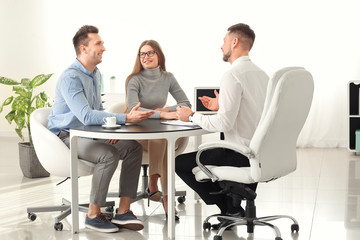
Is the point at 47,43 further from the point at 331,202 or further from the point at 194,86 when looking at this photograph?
the point at 331,202

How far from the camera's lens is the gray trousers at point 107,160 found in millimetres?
3857

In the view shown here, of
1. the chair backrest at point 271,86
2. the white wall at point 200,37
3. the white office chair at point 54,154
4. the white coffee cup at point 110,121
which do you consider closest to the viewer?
the chair backrest at point 271,86

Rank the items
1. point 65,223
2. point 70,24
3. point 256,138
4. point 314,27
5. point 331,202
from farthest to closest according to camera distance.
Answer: point 70,24
point 314,27
point 331,202
point 65,223
point 256,138

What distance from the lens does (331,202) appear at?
4.68 metres

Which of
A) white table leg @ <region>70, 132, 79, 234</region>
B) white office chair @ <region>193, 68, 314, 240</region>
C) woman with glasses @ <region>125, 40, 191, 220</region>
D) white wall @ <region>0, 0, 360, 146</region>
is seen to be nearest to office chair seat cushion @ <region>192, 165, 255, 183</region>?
white office chair @ <region>193, 68, 314, 240</region>

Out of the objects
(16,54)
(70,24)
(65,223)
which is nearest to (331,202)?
(65,223)

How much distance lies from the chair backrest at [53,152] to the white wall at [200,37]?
3.93 m

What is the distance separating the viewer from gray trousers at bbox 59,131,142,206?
3857 mm

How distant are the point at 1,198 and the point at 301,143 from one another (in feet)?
12.5

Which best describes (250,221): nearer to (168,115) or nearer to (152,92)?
(168,115)

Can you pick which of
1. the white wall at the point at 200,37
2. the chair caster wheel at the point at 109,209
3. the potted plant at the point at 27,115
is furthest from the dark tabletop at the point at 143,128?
the white wall at the point at 200,37

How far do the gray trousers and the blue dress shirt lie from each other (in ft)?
0.31

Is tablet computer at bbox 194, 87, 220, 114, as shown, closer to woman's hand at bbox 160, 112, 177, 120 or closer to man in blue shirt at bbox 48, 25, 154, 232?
woman's hand at bbox 160, 112, 177, 120

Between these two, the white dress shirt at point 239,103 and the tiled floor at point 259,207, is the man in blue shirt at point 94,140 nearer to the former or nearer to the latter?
the tiled floor at point 259,207
